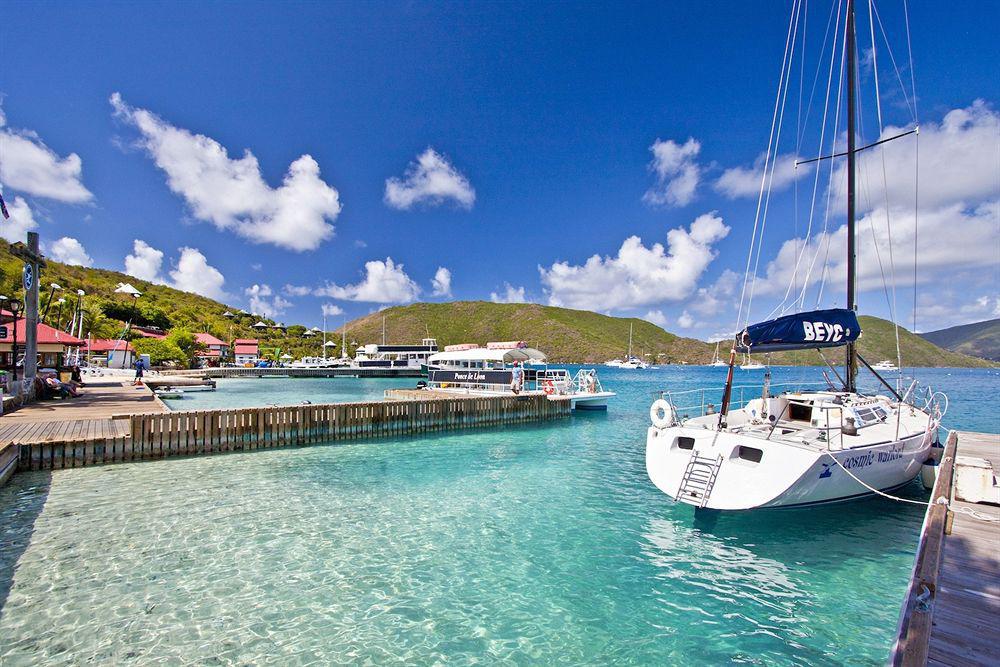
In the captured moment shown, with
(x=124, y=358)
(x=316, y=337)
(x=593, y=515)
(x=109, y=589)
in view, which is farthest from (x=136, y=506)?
(x=316, y=337)

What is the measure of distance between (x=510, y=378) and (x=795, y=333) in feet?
82.3

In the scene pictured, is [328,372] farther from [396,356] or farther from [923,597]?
[923,597]

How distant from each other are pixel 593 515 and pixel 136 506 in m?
11.0

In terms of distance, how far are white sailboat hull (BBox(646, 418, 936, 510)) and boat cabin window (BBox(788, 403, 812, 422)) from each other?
84.3 inches

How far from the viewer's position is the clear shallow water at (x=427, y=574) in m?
5.87

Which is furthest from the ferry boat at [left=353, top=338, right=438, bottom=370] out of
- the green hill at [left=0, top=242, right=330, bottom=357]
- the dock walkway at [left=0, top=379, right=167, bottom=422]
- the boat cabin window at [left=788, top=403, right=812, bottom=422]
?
the boat cabin window at [left=788, top=403, right=812, bottom=422]

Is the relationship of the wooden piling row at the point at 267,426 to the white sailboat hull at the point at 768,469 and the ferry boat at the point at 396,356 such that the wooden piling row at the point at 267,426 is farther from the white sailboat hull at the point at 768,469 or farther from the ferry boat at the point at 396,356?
the ferry boat at the point at 396,356

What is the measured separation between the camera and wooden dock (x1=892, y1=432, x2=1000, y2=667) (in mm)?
3994

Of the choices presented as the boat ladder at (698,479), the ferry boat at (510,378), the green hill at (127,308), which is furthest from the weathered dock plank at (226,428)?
the green hill at (127,308)

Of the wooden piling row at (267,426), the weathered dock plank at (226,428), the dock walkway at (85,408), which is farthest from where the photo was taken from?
the dock walkway at (85,408)

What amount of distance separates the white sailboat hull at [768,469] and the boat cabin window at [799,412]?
214 cm

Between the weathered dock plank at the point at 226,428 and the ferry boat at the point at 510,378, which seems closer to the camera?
the weathered dock plank at the point at 226,428

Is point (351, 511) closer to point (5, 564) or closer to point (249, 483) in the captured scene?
point (249, 483)

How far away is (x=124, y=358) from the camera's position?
59.2 meters
